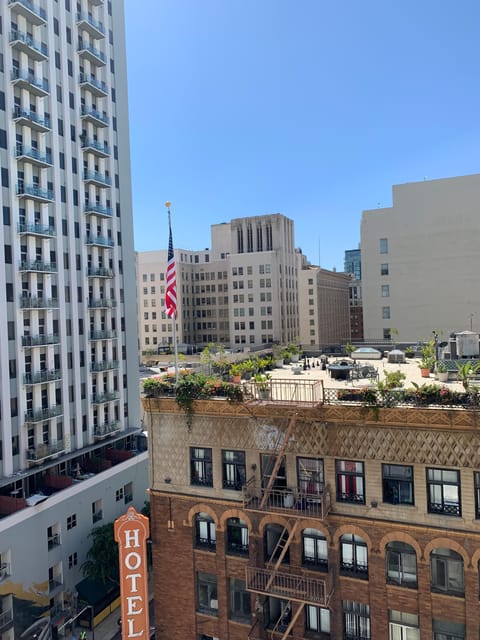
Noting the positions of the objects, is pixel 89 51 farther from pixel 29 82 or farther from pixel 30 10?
pixel 29 82

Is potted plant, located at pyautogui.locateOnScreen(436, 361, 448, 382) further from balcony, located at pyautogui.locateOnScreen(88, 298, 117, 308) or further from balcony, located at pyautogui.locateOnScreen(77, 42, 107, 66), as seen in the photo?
balcony, located at pyautogui.locateOnScreen(77, 42, 107, 66)

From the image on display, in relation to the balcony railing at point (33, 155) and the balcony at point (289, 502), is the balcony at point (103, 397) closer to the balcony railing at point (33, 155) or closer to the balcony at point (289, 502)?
the balcony railing at point (33, 155)

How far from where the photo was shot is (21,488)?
137 feet

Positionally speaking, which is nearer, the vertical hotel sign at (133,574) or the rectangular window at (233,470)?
the vertical hotel sign at (133,574)

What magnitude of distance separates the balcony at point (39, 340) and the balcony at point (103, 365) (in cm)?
634

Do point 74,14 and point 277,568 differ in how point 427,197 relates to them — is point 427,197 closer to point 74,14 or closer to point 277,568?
point 74,14

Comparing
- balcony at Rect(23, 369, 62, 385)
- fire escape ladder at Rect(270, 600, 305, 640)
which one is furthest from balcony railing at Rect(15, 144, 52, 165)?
fire escape ladder at Rect(270, 600, 305, 640)

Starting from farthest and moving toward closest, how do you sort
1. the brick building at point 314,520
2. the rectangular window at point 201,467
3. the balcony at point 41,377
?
the balcony at point 41,377
the rectangular window at point 201,467
the brick building at point 314,520

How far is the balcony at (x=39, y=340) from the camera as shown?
43.0m


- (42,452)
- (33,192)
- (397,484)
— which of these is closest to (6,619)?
(42,452)

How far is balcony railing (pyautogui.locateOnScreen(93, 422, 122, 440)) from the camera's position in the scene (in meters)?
51.1

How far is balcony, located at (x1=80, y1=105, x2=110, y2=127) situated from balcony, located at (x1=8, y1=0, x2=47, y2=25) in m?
8.84

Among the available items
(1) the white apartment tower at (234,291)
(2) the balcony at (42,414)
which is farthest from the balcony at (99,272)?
(1) the white apartment tower at (234,291)

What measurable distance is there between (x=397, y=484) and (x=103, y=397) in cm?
3860
